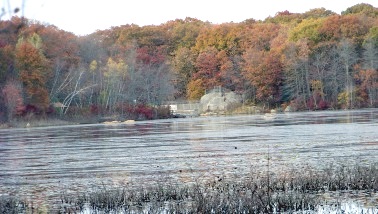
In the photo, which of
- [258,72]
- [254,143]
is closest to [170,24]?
[258,72]

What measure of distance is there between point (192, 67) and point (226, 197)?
103511 millimetres

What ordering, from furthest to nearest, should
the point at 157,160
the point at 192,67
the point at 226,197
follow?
the point at 192,67, the point at 157,160, the point at 226,197

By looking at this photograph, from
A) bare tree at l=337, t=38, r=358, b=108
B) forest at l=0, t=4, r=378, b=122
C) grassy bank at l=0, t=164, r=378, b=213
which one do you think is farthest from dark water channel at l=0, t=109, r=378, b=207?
bare tree at l=337, t=38, r=358, b=108

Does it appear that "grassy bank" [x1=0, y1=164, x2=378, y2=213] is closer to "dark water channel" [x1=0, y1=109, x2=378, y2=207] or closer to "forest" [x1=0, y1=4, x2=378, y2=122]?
"dark water channel" [x1=0, y1=109, x2=378, y2=207]

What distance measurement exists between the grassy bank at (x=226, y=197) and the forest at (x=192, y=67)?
60.6m

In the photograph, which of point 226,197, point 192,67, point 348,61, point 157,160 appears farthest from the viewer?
point 192,67

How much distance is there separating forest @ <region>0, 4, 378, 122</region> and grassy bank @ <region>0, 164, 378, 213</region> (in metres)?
60.6

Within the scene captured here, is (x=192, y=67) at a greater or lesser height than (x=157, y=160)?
greater

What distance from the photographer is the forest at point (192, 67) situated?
79.4 m

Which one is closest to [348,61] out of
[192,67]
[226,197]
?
[192,67]

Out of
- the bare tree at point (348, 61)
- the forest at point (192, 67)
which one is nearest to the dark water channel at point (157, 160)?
the forest at point (192, 67)

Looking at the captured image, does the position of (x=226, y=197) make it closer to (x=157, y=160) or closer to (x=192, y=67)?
(x=157, y=160)

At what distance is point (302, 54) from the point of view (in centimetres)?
10231

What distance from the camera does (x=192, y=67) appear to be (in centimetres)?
11712
